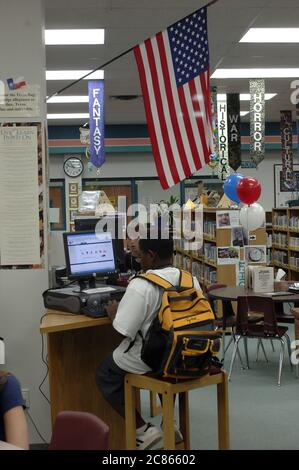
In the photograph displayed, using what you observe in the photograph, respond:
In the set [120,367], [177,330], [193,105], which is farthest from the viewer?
[193,105]

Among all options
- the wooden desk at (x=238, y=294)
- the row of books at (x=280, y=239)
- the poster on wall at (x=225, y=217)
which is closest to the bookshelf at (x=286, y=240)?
the row of books at (x=280, y=239)

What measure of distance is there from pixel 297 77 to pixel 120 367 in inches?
321

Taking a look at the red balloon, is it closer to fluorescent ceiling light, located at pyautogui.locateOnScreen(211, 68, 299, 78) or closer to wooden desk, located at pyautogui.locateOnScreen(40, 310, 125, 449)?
fluorescent ceiling light, located at pyautogui.locateOnScreen(211, 68, 299, 78)

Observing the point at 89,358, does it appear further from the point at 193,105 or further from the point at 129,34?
the point at 129,34

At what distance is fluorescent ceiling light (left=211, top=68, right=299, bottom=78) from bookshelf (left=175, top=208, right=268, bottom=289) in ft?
7.61

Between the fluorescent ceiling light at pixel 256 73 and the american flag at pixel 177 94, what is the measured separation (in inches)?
213

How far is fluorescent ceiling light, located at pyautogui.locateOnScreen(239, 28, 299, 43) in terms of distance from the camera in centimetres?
765

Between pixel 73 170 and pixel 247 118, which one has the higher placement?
pixel 247 118

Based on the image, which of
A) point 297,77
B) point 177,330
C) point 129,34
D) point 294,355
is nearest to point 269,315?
point 294,355

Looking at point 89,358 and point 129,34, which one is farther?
point 129,34

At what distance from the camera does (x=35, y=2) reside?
4125 mm

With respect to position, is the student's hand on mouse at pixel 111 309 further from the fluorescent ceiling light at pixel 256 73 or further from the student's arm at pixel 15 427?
the fluorescent ceiling light at pixel 256 73

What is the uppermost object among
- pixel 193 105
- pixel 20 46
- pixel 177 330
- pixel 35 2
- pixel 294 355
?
pixel 35 2

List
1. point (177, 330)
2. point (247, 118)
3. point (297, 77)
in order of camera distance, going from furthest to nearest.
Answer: point (247, 118) → point (297, 77) → point (177, 330)
